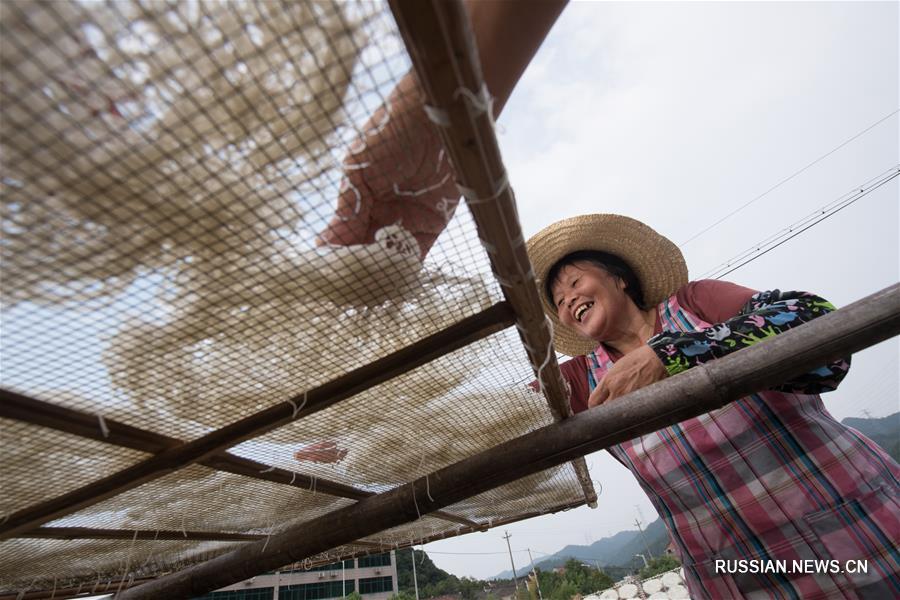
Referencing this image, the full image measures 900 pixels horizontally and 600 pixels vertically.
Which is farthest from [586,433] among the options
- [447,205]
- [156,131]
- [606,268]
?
[156,131]

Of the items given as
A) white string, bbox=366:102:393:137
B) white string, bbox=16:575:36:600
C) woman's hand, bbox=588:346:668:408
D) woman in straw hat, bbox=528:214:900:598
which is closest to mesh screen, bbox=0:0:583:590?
Result: white string, bbox=366:102:393:137

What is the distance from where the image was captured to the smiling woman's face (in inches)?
64.4

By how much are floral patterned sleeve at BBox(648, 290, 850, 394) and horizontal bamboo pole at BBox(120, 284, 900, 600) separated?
→ 99 mm

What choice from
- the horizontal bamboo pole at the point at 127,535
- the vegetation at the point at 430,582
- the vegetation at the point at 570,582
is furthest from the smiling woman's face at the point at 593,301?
the vegetation at the point at 430,582

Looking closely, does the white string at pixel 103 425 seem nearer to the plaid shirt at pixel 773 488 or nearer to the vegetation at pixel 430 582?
the plaid shirt at pixel 773 488

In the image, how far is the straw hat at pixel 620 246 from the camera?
182cm

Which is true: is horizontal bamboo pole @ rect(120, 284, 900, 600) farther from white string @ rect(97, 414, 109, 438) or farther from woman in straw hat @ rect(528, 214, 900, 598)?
white string @ rect(97, 414, 109, 438)

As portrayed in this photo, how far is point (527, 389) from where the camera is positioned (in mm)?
1482

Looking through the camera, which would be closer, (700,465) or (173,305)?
(173,305)

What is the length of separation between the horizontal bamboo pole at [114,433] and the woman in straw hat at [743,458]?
1058 millimetres

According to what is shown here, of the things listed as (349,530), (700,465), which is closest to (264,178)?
(349,530)

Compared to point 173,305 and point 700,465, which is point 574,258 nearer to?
point 700,465

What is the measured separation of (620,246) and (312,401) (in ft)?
4.59

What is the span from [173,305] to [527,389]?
3.46 ft
